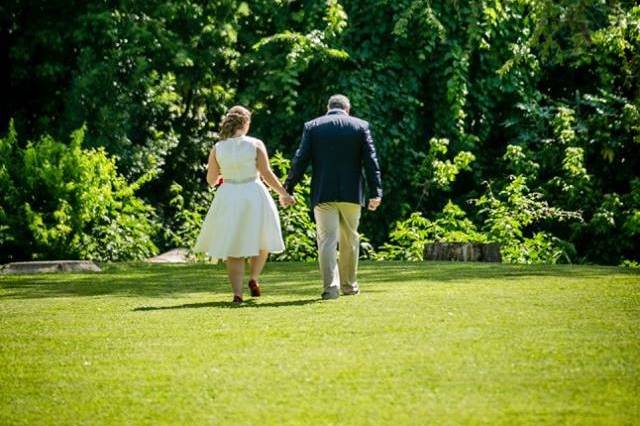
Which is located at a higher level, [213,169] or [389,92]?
[389,92]

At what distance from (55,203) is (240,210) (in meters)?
7.71

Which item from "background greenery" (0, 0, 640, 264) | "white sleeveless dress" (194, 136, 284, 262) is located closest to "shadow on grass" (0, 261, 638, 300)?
"white sleeveless dress" (194, 136, 284, 262)

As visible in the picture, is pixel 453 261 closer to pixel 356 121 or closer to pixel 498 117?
pixel 356 121

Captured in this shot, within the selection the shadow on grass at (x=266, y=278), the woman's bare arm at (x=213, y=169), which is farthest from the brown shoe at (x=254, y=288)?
the woman's bare arm at (x=213, y=169)

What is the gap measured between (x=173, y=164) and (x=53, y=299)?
1336cm

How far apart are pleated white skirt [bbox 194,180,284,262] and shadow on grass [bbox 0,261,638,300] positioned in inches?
37.1

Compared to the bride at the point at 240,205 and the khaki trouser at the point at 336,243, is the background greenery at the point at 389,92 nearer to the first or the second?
the khaki trouser at the point at 336,243

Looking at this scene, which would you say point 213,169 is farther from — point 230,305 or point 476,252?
point 476,252

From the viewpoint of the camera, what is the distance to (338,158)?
1266 centimetres

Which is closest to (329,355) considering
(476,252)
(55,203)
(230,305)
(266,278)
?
(230,305)

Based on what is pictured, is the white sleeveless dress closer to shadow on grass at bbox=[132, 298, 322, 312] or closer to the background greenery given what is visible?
shadow on grass at bbox=[132, 298, 322, 312]

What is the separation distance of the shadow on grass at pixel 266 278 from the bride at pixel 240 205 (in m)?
0.96

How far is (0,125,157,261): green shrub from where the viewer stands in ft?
62.8

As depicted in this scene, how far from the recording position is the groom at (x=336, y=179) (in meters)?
12.5
